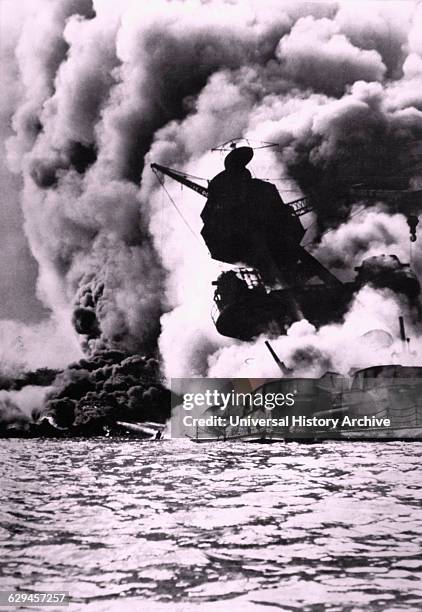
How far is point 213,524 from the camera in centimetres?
353

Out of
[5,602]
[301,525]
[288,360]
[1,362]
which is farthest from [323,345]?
[5,602]

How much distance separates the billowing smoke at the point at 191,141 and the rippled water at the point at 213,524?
64cm

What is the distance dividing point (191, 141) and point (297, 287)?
120cm

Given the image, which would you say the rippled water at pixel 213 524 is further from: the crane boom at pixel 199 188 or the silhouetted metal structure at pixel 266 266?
the crane boom at pixel 199 188

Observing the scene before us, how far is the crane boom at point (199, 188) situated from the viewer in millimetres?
4504

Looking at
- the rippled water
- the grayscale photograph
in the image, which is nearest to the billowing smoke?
the grayscale photograph

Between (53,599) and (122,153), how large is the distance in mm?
2718

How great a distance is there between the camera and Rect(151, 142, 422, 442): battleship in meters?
4.46

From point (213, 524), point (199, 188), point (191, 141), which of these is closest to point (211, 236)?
point (199, 188)

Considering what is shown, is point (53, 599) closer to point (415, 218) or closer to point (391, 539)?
point (391, 539)

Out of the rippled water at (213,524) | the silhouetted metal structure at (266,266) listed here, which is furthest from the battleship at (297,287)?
the rippled water at (213,524)

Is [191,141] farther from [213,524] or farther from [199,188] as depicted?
[213,524]

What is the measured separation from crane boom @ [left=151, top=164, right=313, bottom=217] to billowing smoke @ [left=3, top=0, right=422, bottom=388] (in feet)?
0.17

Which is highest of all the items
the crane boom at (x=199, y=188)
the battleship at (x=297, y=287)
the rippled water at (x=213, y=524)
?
the crane boom at (x=199, y=188)
